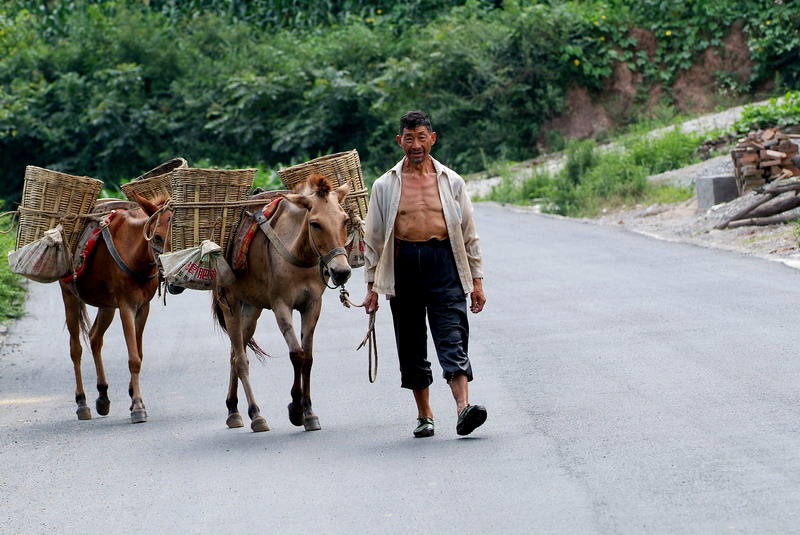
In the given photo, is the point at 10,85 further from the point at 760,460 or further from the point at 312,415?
the point at 760,460

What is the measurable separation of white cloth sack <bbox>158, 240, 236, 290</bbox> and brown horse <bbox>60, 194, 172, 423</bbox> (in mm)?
986

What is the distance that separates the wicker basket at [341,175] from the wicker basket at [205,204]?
1.18ft

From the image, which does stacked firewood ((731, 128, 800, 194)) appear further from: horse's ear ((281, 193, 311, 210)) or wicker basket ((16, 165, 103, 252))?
horse's ear ((281, 193, 311, 210))

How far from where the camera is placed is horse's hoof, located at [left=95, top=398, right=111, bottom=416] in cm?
1084

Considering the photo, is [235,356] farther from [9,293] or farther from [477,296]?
[9,293]

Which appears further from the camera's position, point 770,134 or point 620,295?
point 770,134

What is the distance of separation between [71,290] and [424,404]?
171 inches

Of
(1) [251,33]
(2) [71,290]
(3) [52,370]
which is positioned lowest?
(3) [52,370]

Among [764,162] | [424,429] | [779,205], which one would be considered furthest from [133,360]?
Result: [764,162]

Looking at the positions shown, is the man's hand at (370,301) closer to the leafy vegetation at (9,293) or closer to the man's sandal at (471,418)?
the man's sandal at (471,418)

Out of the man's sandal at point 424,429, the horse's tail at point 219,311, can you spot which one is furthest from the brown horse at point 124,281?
the man's sandal at point 424,429

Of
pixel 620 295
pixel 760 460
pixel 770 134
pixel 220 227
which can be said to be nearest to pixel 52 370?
pixel 220 227

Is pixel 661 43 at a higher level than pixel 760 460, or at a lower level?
higher

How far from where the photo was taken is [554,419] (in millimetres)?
8328
